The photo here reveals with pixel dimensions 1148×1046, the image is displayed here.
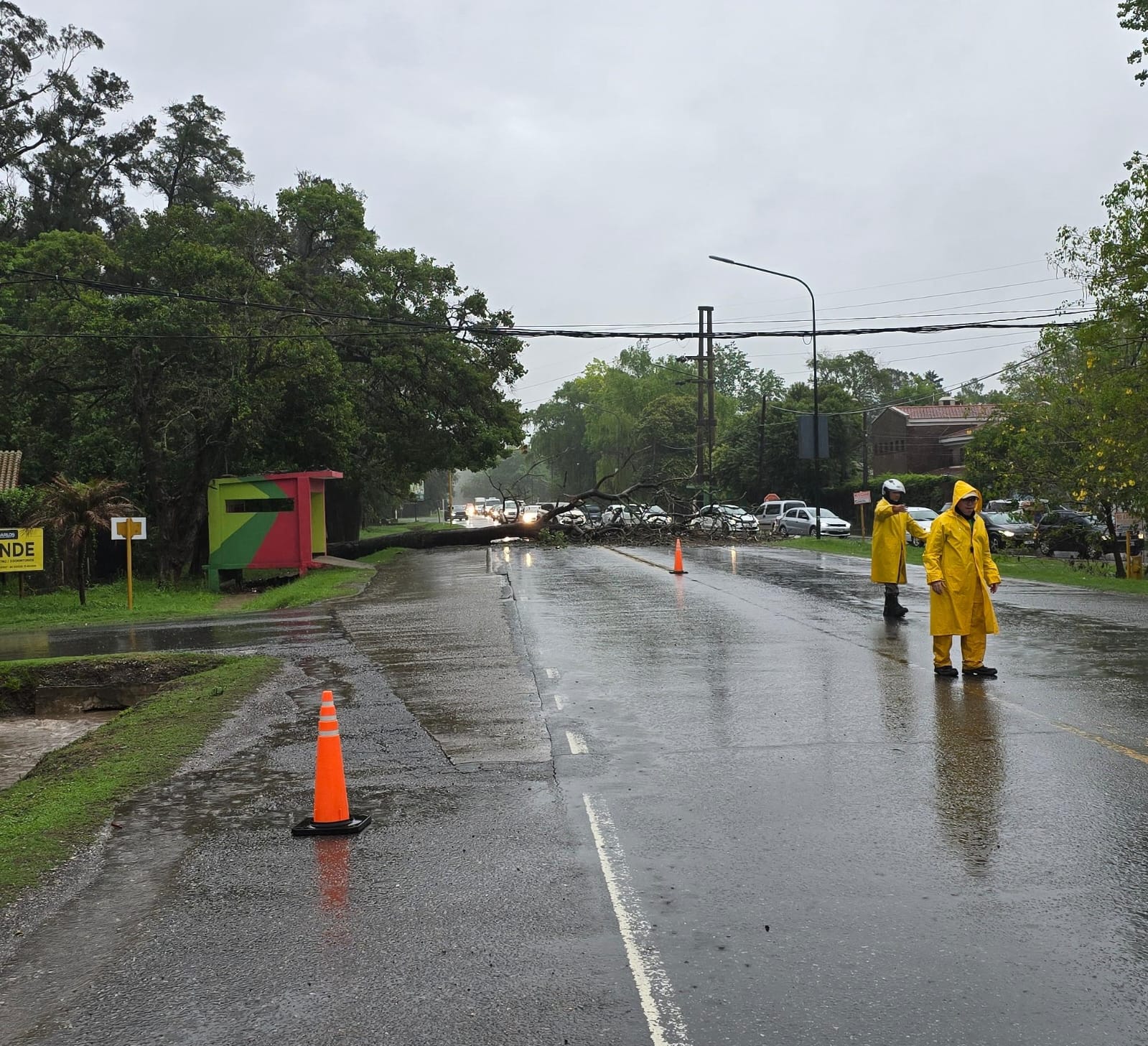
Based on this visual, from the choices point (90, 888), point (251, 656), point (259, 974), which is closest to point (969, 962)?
point (259, 974)

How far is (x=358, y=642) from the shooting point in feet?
50.1

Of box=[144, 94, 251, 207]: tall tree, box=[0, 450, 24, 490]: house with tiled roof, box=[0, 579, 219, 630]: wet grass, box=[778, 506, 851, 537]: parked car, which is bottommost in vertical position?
box=[0, 579, 219, 630]: wet grass

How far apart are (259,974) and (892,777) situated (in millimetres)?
4242

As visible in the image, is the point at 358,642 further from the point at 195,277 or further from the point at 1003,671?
the point at 195,277

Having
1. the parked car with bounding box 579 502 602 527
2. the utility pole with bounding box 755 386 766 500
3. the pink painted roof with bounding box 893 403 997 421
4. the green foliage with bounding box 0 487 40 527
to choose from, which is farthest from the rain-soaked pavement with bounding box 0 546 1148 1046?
the pink painted roof with bounding box 893 403 997 421

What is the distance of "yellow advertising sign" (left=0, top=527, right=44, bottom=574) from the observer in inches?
891

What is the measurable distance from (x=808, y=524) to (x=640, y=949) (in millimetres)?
47180

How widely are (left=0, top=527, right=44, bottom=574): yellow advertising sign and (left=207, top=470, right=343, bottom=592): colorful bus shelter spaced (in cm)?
690

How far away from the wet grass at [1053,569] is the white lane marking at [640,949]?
1664 centimetres

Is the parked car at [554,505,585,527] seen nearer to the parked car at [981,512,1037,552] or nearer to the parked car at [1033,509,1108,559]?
the parked car at [981,512,1037,552]

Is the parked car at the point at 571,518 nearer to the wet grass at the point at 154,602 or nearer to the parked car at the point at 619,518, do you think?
the parked car at the point at 619,518

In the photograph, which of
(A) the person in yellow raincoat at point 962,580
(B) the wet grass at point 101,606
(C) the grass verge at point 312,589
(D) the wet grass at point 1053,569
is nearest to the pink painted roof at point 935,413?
(D) the wet grass at point 1053,569

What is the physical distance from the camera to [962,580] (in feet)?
34.6

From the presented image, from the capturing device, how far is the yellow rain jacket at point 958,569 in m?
10.5
